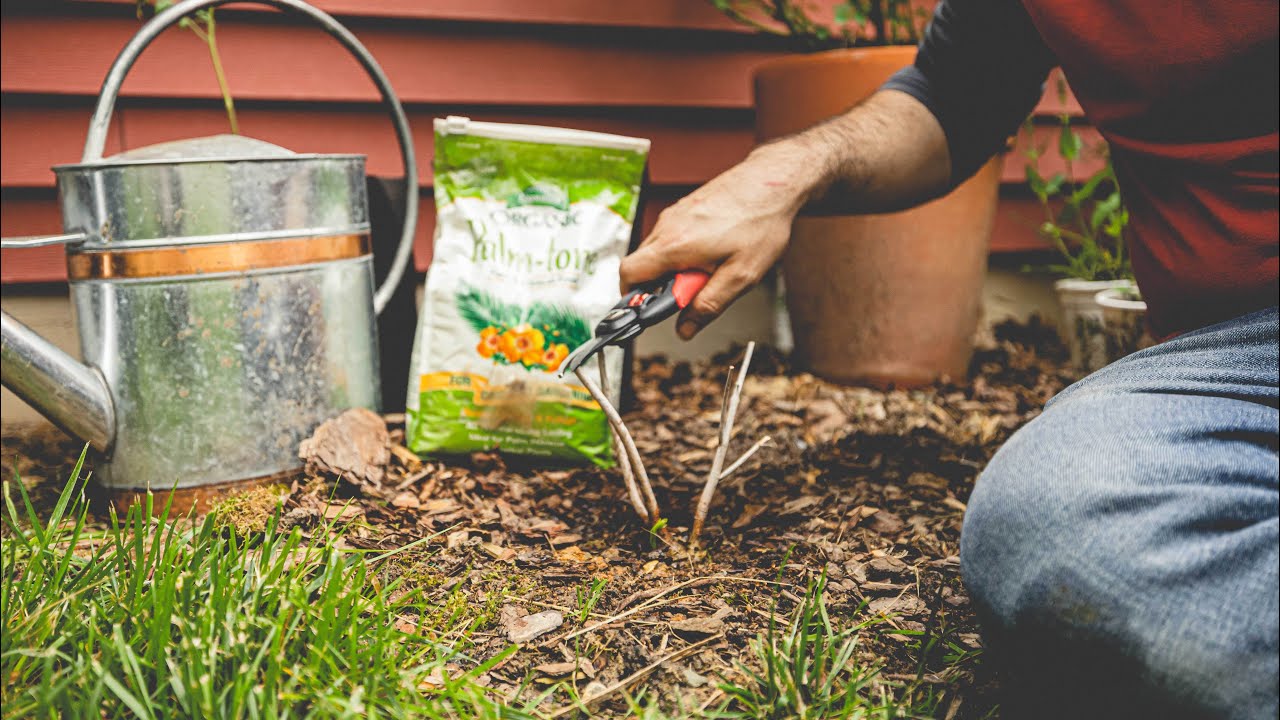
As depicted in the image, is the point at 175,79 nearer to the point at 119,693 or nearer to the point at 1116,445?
the point at 119,693

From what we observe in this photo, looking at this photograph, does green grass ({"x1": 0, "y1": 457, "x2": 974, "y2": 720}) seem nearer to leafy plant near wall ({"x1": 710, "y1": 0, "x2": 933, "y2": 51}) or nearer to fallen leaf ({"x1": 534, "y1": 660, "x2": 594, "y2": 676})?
fallen leaf ({"x1": 534, "y1": 660, "x2": 594, "y2": 676})

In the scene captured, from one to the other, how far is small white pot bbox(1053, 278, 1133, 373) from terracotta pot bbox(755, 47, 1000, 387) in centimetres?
27

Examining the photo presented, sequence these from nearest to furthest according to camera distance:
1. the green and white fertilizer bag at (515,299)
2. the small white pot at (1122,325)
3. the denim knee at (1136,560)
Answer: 1. the denim knee at (1136,560)
2. the green and white fertilizer bag at (515,299)
3. the small white pot at (1122,325)

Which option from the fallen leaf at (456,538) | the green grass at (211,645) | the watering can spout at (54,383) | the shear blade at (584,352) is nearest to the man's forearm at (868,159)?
the shear blade at (584,352)

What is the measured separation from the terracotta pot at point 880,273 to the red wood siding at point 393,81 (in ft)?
0.96

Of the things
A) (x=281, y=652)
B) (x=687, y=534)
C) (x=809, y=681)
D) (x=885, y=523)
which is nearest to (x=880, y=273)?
(x=885, y=523)

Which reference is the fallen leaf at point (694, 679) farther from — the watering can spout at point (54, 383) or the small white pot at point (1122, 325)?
the small white pot at point (1122, 325)

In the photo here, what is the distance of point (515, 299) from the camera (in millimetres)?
1701

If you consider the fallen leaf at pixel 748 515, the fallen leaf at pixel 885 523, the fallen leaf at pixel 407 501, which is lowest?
the fallen leaf at pixel 407 501

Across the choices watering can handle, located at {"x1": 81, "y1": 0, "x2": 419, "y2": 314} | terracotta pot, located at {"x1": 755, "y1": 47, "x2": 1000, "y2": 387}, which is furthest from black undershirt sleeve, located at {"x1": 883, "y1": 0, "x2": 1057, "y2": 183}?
watering can handle, located at {"x1": 81, "y1": 0, "x2": 419, "y2": 314}

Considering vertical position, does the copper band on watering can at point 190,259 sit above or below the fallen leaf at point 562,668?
above

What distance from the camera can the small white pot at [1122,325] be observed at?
2189 millimetres

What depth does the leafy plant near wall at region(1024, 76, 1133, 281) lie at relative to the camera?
2430 mm

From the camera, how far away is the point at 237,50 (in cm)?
213
